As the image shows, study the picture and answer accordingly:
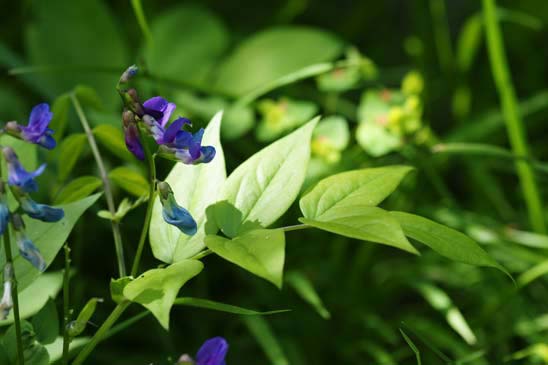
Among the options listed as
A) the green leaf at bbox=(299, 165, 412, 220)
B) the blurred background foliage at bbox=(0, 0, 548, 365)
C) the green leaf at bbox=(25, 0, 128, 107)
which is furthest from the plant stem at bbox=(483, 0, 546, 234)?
the green leaf at bbox=(25, 0, 128, 107)

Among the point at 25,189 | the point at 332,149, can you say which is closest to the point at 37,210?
the point at 25,189

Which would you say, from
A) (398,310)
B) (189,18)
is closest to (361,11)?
(189,18)

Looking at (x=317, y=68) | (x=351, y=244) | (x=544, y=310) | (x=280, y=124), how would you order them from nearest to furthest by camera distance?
(x=317, y=68), (x=544, y=310), (x=280, y=124), (x=351, y=244)

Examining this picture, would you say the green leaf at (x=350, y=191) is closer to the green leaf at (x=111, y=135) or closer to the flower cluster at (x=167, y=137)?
the flower cluster at (x=167, y=137)

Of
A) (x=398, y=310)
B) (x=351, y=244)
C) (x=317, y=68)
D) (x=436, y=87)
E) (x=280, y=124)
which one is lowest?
(x=398, y=310)

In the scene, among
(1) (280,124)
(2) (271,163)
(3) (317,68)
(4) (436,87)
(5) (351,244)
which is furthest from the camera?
(4) (436,87)

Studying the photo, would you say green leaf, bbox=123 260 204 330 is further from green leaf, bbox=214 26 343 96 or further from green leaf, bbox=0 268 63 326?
green leaf, bbox=214 26 343 96

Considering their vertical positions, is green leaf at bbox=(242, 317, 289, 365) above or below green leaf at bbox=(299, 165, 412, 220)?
below

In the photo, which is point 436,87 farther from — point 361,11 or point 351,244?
point 351,244

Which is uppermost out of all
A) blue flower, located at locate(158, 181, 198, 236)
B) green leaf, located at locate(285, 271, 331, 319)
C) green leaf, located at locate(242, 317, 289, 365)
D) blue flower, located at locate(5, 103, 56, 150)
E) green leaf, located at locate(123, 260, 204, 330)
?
blue flower, located at locate(5, 103, 56, 150)
